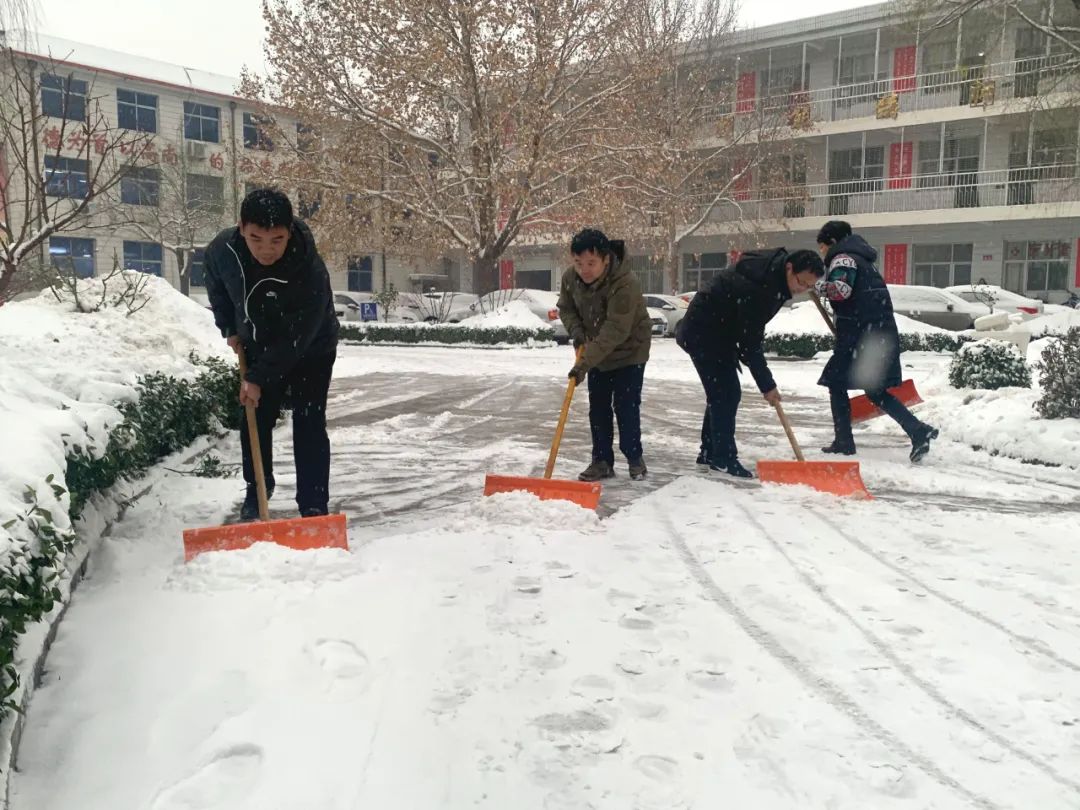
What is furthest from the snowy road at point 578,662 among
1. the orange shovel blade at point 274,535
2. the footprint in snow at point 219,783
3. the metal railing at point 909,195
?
the metal railing at point 909,195

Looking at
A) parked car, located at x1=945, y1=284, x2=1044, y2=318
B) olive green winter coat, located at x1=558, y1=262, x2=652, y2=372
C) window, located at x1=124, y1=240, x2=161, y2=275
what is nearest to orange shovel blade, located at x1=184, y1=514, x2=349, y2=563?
olive green winter coat, located at x1=558, y1=262, x2=652, y2=372

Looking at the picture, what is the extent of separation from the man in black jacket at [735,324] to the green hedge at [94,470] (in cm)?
328

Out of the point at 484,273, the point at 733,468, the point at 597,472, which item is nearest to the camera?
the point at 597,472

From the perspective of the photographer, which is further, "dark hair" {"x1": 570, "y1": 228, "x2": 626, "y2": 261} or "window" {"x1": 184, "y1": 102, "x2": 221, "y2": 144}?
"window" {"x1": 184, "y1": 102, "x2": 221, "y2": 144}

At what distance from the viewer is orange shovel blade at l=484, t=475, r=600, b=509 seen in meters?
4.42

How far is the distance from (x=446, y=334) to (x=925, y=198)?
602 inches

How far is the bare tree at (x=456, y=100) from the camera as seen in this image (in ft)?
57.3

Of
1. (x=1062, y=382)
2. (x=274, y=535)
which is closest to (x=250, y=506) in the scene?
(x=274, y=535)

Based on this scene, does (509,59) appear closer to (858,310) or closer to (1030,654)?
(858,310)

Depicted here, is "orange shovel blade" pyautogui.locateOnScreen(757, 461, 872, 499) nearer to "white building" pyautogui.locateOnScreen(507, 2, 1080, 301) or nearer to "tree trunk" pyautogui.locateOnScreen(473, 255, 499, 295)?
"tree trunk" pyautogui.locateOnScreen(473, 255, 499, 295)

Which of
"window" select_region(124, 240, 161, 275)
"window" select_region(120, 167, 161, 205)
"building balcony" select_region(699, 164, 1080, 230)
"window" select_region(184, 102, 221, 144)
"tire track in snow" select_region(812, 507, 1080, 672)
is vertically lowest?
"tire track in snow" select_region(812, 507, 1080, 672)

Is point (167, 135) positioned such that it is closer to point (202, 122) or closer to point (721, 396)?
point (202, 122)

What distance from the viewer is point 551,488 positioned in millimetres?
4477

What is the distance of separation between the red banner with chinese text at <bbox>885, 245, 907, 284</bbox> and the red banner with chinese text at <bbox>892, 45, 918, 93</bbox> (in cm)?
485
